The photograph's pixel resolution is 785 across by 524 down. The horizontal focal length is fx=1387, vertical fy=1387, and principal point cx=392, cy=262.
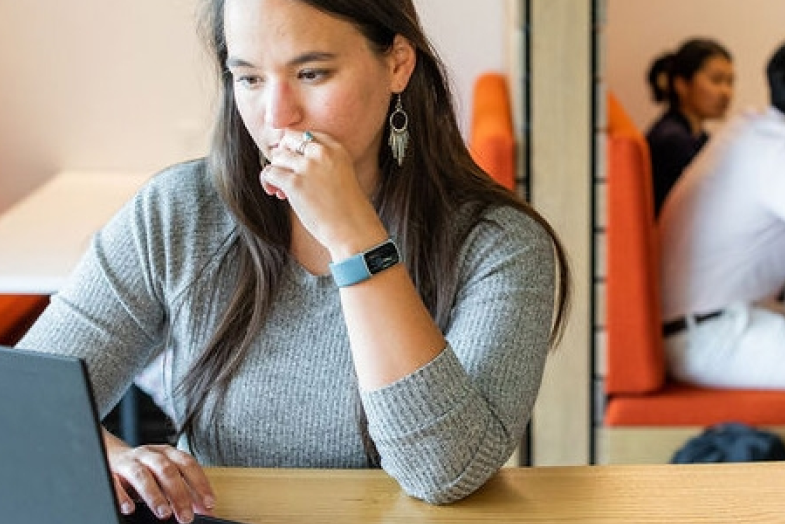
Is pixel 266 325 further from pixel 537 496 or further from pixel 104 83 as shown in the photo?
pixel 104 83

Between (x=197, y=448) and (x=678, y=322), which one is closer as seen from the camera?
(x=197, y=448)

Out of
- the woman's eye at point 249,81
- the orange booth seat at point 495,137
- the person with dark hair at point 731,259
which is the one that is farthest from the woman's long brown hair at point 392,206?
the person with dark hair at point 731,259

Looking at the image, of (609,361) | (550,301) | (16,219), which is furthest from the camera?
(16,219)

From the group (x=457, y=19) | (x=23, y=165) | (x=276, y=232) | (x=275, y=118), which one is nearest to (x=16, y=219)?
(x=23, y=165)

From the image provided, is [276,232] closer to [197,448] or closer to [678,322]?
[197,448]

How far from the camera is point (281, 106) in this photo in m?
1.26

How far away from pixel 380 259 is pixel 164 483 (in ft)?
0.89

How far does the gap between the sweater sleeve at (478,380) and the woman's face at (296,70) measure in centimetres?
19

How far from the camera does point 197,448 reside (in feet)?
4.64

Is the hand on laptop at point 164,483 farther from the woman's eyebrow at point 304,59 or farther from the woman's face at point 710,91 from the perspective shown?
the woman's face at point 710,91

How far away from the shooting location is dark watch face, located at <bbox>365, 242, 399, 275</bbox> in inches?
48.9

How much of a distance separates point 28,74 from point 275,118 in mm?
2247

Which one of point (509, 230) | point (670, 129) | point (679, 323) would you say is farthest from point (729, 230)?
point (509, 230)

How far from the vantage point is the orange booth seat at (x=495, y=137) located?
2.55 meters
